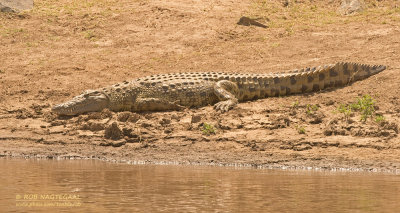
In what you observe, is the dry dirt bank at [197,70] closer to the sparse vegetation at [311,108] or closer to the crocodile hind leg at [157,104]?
the sparse vegetation at [311,108]

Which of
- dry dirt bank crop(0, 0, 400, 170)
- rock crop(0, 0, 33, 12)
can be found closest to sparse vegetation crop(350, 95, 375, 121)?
dry dirt bank crop(0, 0, 400, 170)

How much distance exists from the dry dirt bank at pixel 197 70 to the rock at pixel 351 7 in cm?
43

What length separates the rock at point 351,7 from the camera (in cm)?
1898

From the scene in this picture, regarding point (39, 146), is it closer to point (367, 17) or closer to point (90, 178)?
point (90, 178)

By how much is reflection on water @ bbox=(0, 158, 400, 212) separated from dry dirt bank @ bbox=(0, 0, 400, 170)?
110cm

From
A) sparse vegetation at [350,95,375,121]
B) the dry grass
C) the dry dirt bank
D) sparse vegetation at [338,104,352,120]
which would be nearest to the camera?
the dry dirt bank

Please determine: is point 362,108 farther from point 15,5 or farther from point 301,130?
point 15,5

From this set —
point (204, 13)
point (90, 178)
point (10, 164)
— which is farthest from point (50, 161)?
point (204, 13)

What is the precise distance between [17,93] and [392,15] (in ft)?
32.2

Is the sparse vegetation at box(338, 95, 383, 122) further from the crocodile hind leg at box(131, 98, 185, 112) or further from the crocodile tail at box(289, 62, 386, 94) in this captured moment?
the crocodile hind leg at box(131, 98, 185, 112)

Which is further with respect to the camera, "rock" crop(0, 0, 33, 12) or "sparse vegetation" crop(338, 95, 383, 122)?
"rock" crop(0, 0, 33, 12)

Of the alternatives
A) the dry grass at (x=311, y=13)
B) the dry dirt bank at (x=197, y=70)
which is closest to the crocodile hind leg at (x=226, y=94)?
the dry dirt bank at (x=197, y=70)

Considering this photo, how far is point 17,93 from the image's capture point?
46.9 ft

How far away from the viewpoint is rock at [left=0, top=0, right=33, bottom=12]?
19.9 meters
